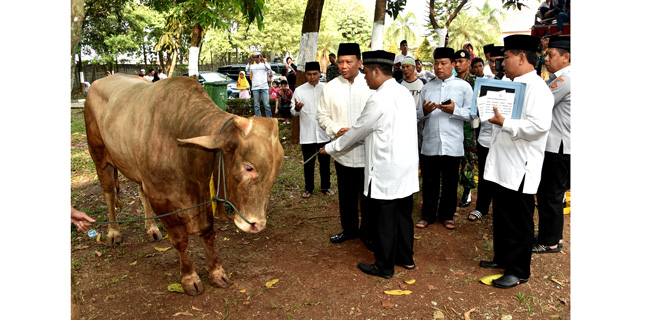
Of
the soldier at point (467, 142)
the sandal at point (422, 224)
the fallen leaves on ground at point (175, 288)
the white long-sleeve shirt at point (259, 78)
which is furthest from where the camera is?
the white long-sleeve shirt at point (259, 78)

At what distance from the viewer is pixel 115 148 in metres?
4.92

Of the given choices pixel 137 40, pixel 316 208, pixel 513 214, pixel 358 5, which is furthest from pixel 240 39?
pixel 513 214

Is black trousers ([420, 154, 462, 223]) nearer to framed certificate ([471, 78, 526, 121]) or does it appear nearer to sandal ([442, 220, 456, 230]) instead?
sandal ([442, 220, 456, 230])

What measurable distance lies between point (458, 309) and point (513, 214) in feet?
3.55

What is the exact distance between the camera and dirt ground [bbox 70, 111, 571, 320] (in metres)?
4.03

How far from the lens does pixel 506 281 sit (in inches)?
173

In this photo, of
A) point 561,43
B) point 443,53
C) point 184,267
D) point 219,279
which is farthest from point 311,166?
point 561,43

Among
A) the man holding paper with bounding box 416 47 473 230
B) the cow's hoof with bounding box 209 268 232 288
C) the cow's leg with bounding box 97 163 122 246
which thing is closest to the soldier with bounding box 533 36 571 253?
the man holding paper with bounding box 416 47 473 230

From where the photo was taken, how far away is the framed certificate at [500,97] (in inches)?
158

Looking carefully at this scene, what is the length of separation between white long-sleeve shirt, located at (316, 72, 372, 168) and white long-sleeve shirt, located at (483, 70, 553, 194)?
4.97ft

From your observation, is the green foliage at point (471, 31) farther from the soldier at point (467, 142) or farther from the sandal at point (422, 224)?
the sandal at point (422, 224)

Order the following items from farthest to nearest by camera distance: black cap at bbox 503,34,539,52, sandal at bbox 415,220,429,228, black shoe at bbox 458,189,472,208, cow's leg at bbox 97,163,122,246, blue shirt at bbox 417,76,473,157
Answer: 1. black shoe at bbox 458,189,472,208
2. sandal at bbox 415,220,429,228
3. cow's leg at bbox 97,163,122,246
4. blue shirt at bbox 417,76,473,157
5. black cap at bbox 503,34,539,52

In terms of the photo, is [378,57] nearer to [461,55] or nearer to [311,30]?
[461,55]

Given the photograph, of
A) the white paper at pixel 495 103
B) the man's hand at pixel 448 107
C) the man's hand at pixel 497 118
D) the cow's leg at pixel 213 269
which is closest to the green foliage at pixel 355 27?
the man's hand at pixel 448 107
